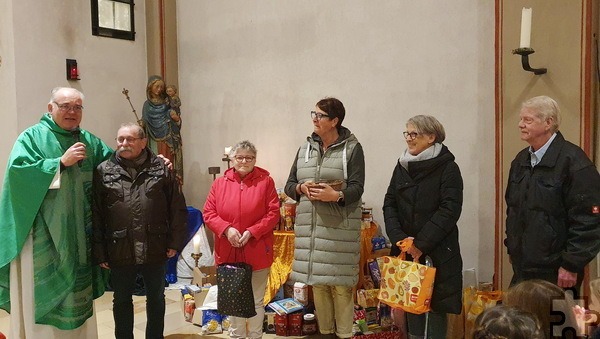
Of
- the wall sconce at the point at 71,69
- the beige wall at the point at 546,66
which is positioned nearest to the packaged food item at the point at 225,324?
the beige wall at the point at 546,66

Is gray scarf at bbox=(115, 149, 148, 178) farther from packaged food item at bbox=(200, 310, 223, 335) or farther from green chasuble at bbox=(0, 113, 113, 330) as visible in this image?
packaged food item at bbox=(200, 310, 223, 335)

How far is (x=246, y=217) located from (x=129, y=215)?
648 millimetres

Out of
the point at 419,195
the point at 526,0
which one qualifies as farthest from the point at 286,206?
the point at 526,0

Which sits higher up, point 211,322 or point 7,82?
point 7,82

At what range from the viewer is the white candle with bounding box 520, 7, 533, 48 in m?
2.90

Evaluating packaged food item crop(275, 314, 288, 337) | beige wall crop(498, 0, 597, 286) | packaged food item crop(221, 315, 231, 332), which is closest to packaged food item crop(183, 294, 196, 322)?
packaged food item crop(221, 315, 231, 332)

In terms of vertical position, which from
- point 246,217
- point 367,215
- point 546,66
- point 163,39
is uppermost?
point 163,39

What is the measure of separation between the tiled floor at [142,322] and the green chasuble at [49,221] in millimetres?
879

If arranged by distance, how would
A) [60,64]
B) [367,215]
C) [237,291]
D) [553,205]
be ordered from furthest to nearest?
[60,64] < [367,215] < [237,291] < [553,205]

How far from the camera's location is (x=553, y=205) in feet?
7.54

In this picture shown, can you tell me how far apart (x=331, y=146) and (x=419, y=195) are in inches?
23.2

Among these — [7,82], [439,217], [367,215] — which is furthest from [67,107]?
[7,82]

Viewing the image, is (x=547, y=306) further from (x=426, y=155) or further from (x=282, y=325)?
(x=282, y=325)

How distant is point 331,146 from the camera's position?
303cm
